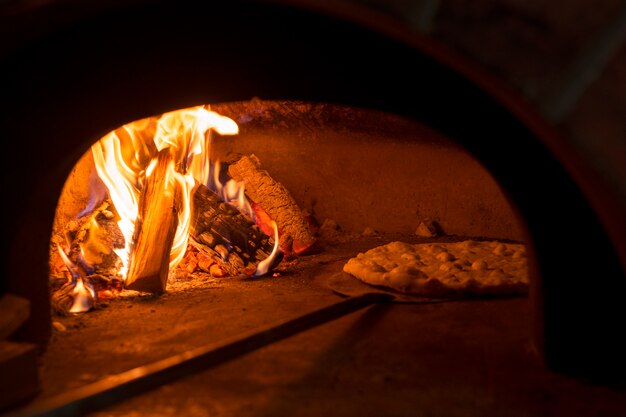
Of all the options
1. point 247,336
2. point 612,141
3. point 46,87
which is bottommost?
point 247,336

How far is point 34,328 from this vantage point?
6.26 feet

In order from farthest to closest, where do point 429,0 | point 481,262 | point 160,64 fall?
point 481,262 → point 160,64 → point 429,0

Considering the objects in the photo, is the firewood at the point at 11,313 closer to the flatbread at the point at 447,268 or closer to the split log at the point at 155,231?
the split log at the point at 155,231

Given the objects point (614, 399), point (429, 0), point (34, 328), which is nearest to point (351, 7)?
point (429, 0)

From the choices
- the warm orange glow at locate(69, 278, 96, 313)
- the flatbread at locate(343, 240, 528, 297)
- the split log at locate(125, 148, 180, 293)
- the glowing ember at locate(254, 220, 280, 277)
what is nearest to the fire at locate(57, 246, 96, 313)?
the warm orange glow at locate(69, 278, 96, 313)

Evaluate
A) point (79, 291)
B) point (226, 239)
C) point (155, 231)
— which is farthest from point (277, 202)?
point (79, 291)

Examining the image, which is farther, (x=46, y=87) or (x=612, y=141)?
(x=46, y=87)

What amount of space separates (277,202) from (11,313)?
2.17m

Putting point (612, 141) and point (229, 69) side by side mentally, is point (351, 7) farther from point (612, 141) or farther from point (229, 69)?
point (229, 69)

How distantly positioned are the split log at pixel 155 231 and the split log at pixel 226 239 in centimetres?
19

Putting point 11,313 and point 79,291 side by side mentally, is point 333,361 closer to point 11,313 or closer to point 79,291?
point 11,313

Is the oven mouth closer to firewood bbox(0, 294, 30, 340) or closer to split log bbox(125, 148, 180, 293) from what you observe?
split log bbox(125, 148, 180, 293)

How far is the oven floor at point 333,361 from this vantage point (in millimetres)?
1497

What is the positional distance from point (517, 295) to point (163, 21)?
1.68m
